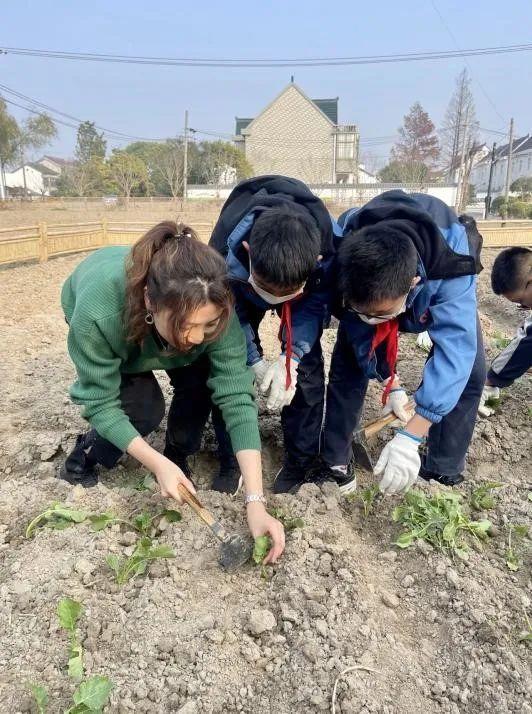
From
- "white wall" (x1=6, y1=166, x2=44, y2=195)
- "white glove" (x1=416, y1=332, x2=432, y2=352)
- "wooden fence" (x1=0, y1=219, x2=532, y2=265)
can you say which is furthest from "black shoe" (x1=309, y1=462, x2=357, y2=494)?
"white wall" (x1=6, y1=166, x2=44, y2=195)

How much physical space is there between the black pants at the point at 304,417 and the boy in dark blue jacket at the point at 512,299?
1.15 meters

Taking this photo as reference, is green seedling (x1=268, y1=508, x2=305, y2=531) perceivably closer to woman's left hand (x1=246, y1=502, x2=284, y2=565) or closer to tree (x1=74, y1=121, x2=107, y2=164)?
woman's left hand (x1=246, y1=502, x2=284, y2=565)

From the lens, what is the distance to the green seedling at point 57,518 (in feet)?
7.22

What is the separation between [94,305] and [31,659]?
1.11 meters

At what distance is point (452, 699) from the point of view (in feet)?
5.39

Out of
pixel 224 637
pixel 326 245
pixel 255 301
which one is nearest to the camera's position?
pixel 224 637

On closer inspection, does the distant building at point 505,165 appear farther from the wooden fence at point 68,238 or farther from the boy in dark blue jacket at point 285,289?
the boy in dark blue jacket at point 285,289

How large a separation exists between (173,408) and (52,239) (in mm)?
9378

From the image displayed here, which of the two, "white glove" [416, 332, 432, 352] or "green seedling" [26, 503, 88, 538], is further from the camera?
"white glove" [416, 332, 432, 352]

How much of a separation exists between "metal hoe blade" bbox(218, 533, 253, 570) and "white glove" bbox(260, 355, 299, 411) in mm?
707

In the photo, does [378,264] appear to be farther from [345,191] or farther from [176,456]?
[345,191]

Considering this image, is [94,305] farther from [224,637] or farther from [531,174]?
[531,174]

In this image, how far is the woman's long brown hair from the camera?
1.78m

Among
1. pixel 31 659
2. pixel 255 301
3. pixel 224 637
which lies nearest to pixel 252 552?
pixel 224 637
